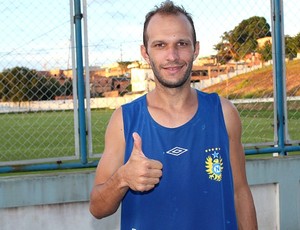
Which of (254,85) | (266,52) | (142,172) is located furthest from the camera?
(254,85)

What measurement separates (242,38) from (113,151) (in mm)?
3111

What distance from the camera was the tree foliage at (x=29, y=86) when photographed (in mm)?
4410

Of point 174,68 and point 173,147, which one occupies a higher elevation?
point 174,68

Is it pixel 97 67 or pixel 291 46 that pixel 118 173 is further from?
pixel 291 46

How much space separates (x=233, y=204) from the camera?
7.11ft

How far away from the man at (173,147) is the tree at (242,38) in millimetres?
2782

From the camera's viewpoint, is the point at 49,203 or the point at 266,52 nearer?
the point at 49,203

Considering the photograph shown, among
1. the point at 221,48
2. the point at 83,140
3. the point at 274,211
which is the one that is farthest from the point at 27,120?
the point at 274,211

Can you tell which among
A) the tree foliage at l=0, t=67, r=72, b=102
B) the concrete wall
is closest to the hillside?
the tree foliage at l=0, t=67, r=72, b=102

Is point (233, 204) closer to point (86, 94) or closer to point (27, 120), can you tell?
point (86, 94)

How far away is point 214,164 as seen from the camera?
6.89 feet

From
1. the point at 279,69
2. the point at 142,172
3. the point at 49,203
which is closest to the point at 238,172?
the point at 142,172

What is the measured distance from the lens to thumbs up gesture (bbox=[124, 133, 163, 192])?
6.13ft

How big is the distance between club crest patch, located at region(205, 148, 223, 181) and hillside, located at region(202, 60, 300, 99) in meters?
→ 2.86
